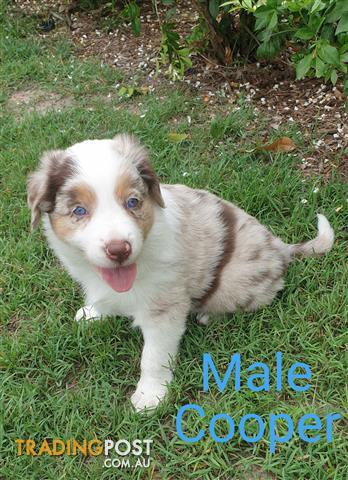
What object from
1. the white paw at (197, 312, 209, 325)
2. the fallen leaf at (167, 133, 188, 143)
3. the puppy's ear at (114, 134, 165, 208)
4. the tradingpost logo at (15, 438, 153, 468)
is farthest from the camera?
the fallen leaf at (167, 133, 188, 143)

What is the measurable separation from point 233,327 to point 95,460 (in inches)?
46.0

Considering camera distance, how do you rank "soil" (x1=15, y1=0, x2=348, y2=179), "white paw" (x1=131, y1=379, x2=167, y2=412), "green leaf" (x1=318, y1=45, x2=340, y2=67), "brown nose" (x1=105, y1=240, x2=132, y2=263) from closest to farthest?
"brown nose" (x1=105, y1=240, x2=132, y2=263), "white paw" (x1=131, y1=379, x2=167, y2=412), "green leaf" (x1=318, y1=45, x2=340, y2=67), "soil" (x1=15, y1=0, x2=348, y2=179)

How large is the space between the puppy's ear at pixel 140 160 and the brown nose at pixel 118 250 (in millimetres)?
422

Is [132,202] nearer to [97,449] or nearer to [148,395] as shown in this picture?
[148,395]

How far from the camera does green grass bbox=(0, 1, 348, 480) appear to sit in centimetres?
294

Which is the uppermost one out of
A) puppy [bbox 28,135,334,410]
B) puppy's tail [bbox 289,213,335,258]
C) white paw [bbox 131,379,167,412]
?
puppy [bbox 28,135,334,410]

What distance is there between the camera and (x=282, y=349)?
343cm

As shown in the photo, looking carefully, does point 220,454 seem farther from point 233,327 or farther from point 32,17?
point 32,17

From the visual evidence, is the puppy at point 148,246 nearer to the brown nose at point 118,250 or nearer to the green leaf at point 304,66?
the brown nose at point 118,250

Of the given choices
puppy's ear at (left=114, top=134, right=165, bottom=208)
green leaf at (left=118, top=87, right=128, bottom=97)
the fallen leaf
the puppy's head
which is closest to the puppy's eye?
the puppy's head

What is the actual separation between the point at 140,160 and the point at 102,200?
357 mm

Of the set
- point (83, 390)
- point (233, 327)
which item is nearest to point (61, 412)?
point (83, 390)

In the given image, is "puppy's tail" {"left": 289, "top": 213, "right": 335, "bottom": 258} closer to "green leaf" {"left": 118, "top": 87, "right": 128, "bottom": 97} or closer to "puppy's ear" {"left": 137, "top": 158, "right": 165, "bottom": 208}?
"puppy's ear" {"left": 137, "top": 158, "right": 165, "bottom": 208}

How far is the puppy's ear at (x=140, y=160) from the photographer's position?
2850mm
